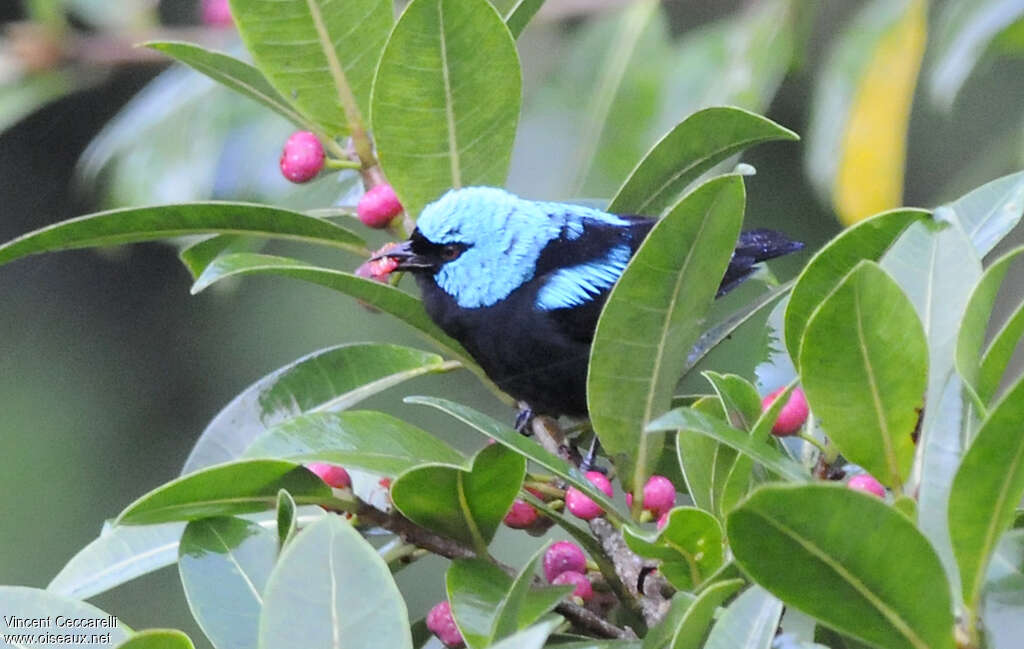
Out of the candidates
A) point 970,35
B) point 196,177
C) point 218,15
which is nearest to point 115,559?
point 970,35

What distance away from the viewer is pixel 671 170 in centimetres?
200

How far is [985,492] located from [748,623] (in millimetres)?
229

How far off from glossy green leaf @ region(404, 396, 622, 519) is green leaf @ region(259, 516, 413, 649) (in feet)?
0.60

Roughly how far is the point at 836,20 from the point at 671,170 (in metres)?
3.94

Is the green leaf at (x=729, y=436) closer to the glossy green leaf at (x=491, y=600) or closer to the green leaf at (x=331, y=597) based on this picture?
the glossy green leaf at (x=491, y=600)

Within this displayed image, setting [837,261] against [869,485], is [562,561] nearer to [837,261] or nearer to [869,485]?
[869,485]

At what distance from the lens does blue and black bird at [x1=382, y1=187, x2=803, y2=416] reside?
2451mm

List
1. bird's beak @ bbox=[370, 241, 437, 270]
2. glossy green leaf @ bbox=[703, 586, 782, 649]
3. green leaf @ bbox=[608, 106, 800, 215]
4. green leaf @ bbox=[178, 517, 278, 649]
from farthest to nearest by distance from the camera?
bird's beak @ bbox=[370, 241, 437, 270] < green leaf @ bbox=[608, 106, 800, 215] < green leaf @ bbox=[178, 517, 278, 649] < glossy green leaf @ bbox=[703, 586, 782, 649]

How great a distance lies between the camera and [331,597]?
3.91ft

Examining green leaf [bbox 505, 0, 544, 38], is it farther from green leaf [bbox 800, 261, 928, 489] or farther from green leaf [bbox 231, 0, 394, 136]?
green leaf [bbox 800, 261, 928, 489]

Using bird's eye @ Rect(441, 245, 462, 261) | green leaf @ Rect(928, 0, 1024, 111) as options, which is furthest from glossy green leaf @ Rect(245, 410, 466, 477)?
green leaf @ Rect(928, 0, 1024, 111)

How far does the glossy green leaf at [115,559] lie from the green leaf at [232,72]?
2.33ft

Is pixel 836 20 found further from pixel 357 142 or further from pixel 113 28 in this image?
pixel 357 142

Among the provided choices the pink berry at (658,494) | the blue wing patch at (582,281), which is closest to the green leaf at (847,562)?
the pink berry at (658,494)
